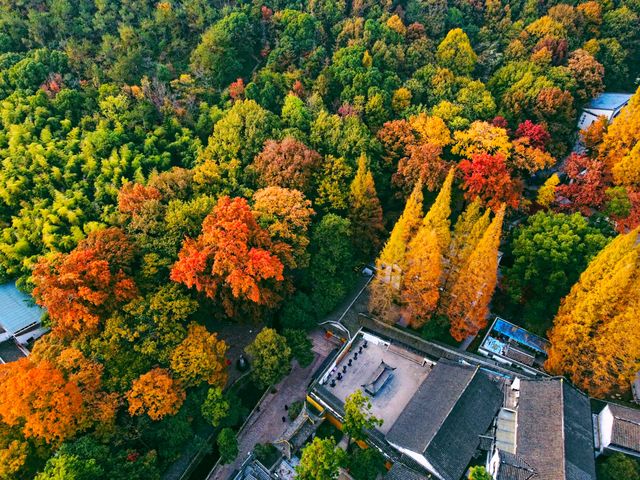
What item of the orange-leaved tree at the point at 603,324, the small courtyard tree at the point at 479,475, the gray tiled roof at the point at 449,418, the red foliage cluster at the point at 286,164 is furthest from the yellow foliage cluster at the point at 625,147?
the small courtyard tree at the point at 479,475

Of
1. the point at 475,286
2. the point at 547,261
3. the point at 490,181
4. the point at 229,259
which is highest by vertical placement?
the point at 490,181

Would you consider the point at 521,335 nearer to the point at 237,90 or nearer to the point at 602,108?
the point at 602,108

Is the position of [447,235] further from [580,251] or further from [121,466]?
[121,466]

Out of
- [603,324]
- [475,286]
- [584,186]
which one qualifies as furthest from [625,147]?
[475,286]

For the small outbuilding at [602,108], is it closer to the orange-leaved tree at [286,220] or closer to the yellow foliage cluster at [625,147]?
the yellow foliage cluster at [625,147]

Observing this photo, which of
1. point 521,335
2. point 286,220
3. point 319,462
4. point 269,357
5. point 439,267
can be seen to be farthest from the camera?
point 521,335

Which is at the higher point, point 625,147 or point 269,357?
point 625,147

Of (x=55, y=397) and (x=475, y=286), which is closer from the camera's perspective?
(x=55, y=397)
